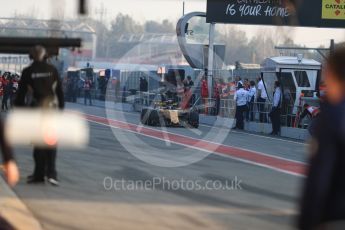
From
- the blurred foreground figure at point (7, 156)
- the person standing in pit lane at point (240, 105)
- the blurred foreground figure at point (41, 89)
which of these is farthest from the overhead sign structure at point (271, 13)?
the blurred foreground figure at point (7, 156)

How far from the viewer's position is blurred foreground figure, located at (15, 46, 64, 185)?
8.96 m

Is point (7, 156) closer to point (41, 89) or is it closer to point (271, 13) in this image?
point (41, 89)

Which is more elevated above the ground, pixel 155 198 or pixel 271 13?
pixel 271 13

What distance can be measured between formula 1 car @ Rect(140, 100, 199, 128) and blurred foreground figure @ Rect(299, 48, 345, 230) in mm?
19054

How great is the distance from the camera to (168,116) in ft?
74.5

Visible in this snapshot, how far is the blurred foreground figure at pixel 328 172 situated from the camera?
346cm

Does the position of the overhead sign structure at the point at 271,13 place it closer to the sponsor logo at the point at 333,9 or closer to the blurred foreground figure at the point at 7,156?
the sponsor logo at the point at 333,9

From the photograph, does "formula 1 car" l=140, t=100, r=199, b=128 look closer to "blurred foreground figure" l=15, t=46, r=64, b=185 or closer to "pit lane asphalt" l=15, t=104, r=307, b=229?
"pit lane asphalt" l=15, t=104, r=307, b=229

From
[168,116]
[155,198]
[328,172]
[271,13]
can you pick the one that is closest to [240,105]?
[168,116]

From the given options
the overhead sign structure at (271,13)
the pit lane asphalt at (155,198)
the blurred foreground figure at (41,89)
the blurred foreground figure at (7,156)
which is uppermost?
the overhead sign structure at (271,13)

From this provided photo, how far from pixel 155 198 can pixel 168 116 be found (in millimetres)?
14014

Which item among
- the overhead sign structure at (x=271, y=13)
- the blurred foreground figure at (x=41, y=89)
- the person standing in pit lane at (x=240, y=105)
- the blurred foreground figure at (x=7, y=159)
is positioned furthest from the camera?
the overhead sign structure at (x=271, y=13)

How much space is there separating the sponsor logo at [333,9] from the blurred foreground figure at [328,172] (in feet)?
86.8

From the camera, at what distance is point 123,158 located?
13.1m
